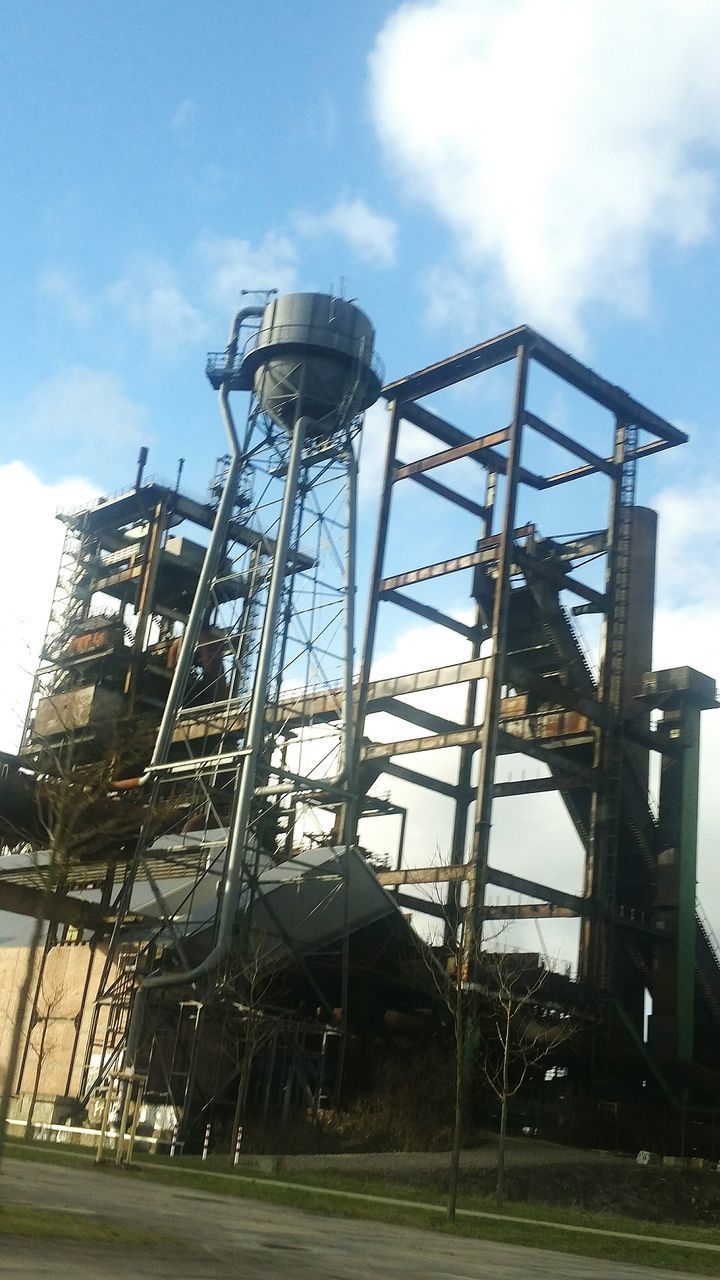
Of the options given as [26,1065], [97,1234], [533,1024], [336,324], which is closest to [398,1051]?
[533,1024]

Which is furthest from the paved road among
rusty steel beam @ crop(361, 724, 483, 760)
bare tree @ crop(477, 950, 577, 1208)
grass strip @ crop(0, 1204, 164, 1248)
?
rusty steel beam @ crop(361, 724, 483, 760)

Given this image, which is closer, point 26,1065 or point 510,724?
point 26,1065

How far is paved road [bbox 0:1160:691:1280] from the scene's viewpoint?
8.99 meters

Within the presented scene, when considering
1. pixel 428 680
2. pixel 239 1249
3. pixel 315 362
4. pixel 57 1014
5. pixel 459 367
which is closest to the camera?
pixel 239 1249

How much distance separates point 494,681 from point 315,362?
36.5 ft

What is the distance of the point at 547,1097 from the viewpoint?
127ft

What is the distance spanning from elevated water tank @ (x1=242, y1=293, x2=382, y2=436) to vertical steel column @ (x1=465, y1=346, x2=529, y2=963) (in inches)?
271

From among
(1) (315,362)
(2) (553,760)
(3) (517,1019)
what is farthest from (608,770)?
(1) (315,362)

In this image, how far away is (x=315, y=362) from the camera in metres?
36.5

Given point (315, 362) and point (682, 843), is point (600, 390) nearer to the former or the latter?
point (315, 362)

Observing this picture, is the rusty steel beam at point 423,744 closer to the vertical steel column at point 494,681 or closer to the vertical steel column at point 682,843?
the vertical steel column at point 494,681

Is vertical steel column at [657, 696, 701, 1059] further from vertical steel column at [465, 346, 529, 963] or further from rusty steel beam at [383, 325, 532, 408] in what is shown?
rusty steel beam at [383, 325, 532, 408]

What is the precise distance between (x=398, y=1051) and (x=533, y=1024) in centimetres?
398

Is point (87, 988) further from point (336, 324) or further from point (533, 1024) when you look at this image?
point (336, 324)
